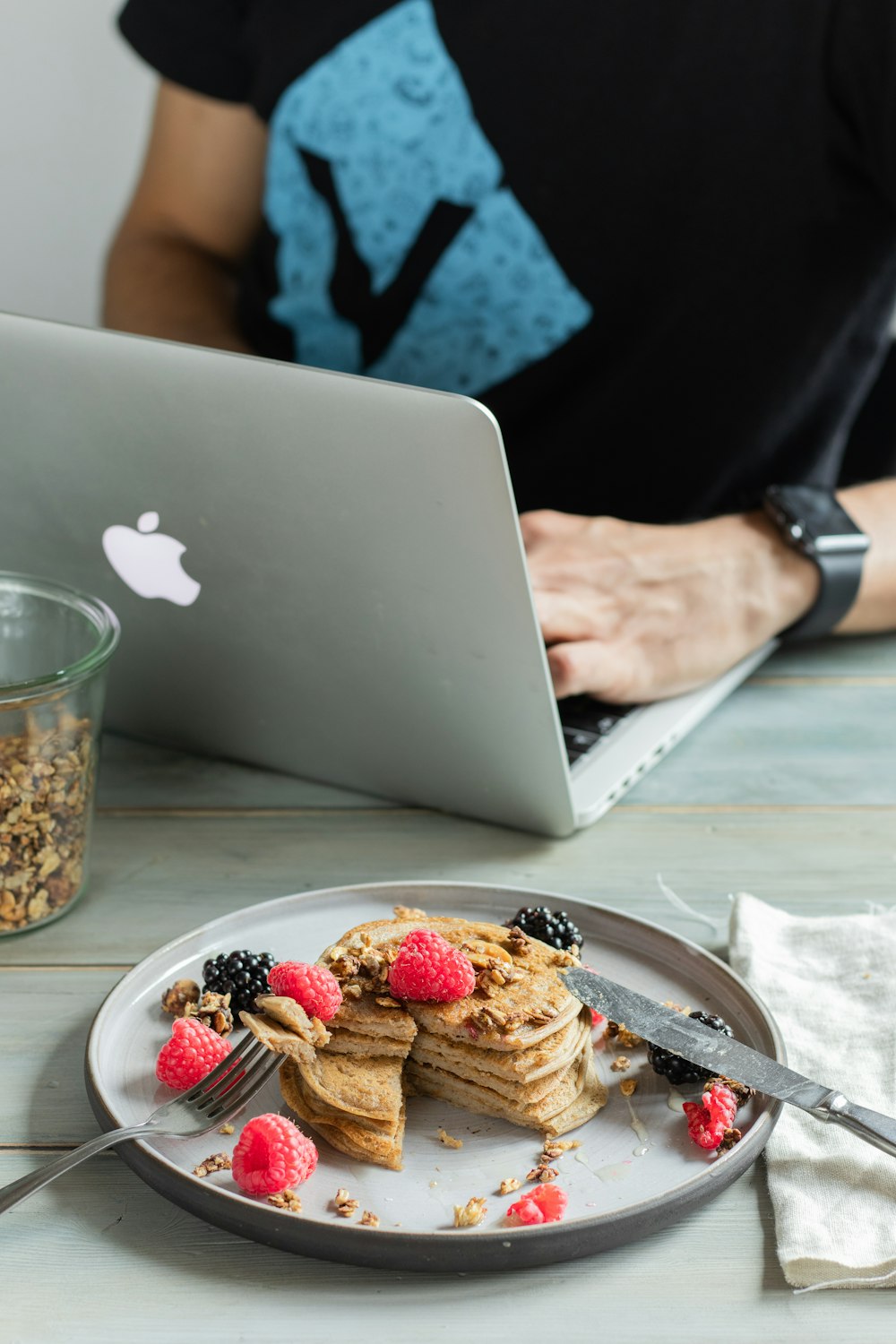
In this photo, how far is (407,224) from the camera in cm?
165

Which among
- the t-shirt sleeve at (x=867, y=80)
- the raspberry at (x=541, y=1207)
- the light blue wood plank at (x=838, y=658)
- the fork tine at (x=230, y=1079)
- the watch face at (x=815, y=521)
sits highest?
the t-shirt sleeve at (x=867, y=80)

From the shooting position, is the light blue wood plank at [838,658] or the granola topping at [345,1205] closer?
the granola topping at [345,1205]

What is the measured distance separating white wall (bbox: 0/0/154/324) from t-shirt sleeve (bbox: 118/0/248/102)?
776 mm

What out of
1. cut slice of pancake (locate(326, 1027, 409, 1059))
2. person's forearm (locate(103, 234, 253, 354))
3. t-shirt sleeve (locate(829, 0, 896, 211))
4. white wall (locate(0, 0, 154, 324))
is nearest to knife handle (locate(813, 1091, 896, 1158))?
cut slice of pancake (locate(326, 1027, 409, 1059))

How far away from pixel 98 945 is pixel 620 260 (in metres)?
1.05

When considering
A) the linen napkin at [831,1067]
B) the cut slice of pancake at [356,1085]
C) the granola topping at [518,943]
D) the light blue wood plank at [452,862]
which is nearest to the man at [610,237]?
the light blue wood plank at [452,862]

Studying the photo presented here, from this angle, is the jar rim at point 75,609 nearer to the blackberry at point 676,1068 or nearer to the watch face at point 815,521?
the blackberry at point 676,1068

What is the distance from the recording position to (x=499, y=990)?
29.7 inches

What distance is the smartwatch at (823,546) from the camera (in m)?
1.33

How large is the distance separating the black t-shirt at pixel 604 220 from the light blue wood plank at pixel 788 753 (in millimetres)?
278

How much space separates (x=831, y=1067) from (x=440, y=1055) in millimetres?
229

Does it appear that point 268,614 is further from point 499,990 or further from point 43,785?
point 499,990

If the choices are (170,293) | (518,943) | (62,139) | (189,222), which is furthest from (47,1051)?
(62,139)

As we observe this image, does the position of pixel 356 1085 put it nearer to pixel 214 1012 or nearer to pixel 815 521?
pixel 214 1012
